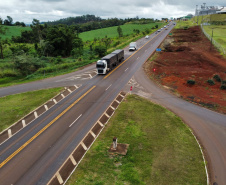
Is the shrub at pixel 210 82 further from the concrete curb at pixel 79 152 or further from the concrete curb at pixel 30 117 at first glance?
the concrete curb at pixel 30 117

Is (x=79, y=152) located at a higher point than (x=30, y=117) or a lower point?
lower

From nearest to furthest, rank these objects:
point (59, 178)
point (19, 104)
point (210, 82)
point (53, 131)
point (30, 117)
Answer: point (59, 178) < point (53, 131) < point (30, 117) < point (19, 104) < point (210, 82)

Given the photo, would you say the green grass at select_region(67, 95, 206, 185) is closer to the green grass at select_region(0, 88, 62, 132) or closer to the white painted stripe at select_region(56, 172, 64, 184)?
the white painted stripe at select_region(56, 172, 64, 184)

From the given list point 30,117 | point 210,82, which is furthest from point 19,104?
point 210,82

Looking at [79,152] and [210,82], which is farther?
[210,82]

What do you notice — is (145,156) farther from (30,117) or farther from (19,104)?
(19,104)

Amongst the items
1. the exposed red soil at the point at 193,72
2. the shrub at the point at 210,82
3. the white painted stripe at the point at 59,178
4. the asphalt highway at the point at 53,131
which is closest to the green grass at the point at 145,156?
the white painted stripe at the point at 59,178
